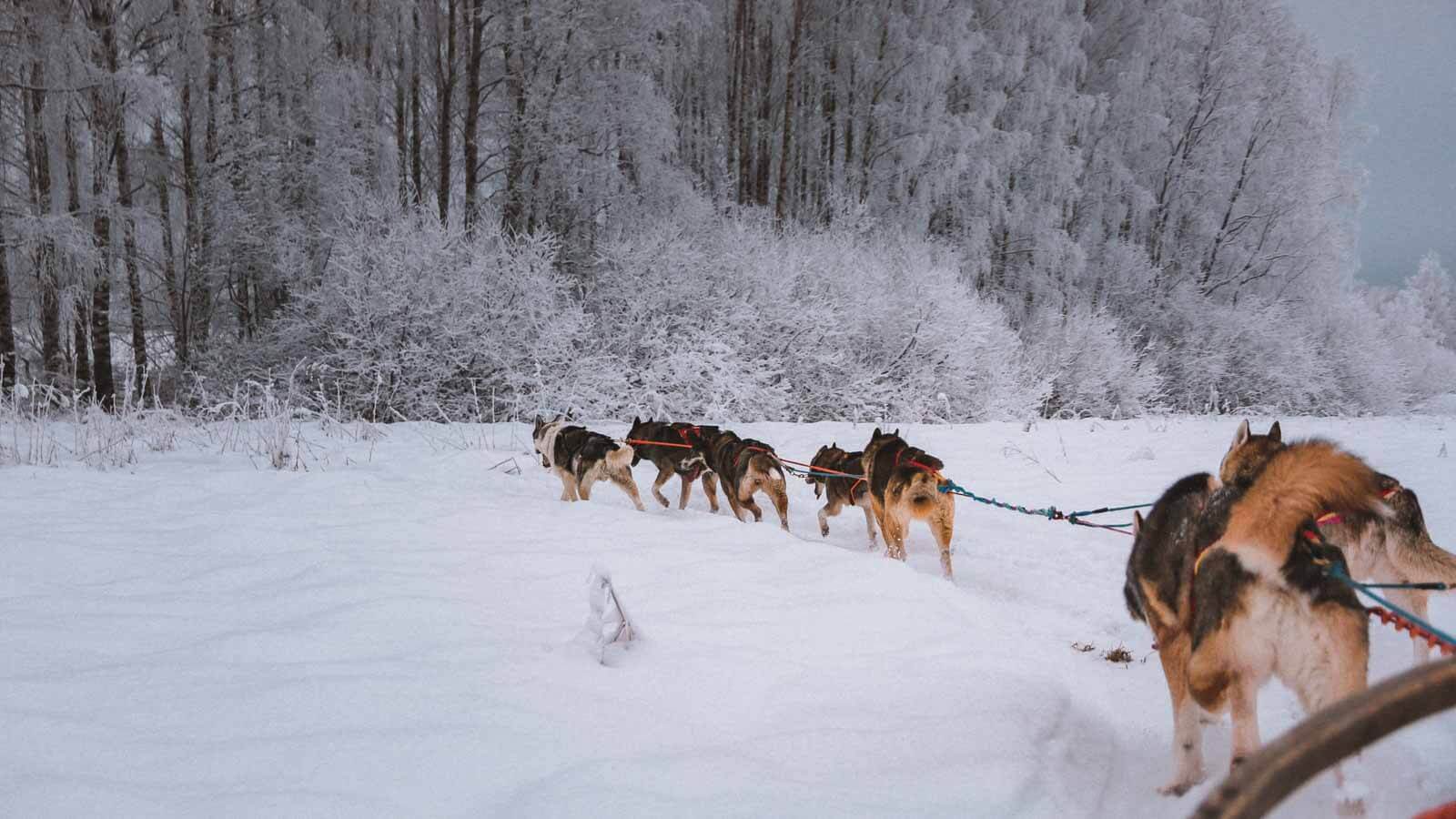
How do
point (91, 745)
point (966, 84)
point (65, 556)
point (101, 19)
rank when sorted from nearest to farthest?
1. point (91, 745)
2. point (65, 556)
3. point (101, 19)
4. point (966, 84)

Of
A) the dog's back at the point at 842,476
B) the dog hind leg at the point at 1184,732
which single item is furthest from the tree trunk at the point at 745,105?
the dog hind leg at the point at 1184,732

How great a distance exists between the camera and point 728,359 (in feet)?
38.4

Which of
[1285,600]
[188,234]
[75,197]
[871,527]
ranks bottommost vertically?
[871,527]

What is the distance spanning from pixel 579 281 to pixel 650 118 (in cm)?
412


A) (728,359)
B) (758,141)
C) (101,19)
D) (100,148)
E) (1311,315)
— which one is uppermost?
(758,141)

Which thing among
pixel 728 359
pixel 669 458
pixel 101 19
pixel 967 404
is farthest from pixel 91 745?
pixel 967 404

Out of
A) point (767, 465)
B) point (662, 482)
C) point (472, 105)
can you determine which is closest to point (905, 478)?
point (767, 465)

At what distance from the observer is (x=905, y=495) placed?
450 centimetres

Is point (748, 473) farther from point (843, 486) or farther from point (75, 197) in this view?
point (75, 197)

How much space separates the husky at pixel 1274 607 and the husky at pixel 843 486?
3.29 m

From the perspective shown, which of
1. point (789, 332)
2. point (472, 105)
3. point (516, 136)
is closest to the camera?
point (789, 332)

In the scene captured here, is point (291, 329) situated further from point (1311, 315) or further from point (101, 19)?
point (1311, 315)

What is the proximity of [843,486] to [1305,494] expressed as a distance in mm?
3935

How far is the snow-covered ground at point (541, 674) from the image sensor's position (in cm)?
173
